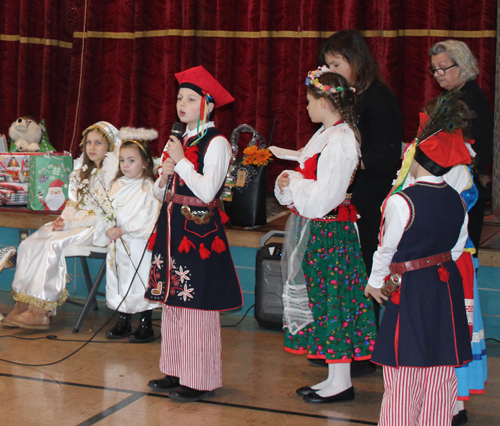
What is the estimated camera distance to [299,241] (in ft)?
8.50

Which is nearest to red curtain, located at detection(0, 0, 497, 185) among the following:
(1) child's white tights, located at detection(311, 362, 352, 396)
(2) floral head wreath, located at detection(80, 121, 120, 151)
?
(2) floral head wreath, located at detection(80, 121, 120, 151)

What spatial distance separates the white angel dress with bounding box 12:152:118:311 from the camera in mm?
3551

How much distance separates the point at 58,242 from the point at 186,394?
1352 mm

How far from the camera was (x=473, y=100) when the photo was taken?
268cm

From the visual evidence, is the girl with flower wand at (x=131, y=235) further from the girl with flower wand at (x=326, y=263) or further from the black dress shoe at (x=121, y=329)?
the girl with flower wand at (x=326, y=263)

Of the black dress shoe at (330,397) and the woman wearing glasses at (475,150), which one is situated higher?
the woman wearing glasses at (475,150)

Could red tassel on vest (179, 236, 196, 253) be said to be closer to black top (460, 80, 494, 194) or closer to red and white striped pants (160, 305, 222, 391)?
red and white striped pants (160, 305, 222, 391)

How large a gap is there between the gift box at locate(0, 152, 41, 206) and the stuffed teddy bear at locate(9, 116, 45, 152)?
219 mm

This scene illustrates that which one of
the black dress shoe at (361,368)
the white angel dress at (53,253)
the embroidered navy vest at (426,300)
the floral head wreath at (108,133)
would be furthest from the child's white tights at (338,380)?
the floral head wreath at (108,133)

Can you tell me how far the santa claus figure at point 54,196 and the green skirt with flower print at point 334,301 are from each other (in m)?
2.25

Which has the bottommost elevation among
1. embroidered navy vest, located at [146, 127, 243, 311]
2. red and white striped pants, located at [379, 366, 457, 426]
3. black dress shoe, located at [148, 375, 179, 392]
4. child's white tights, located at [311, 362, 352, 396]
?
black dress shoe, located at [148, 375, 179, 392]

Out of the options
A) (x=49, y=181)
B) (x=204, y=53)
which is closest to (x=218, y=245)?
(x=49, y=181)

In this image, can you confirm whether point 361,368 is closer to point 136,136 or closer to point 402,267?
point 402,267

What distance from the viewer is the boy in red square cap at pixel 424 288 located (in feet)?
6.63
